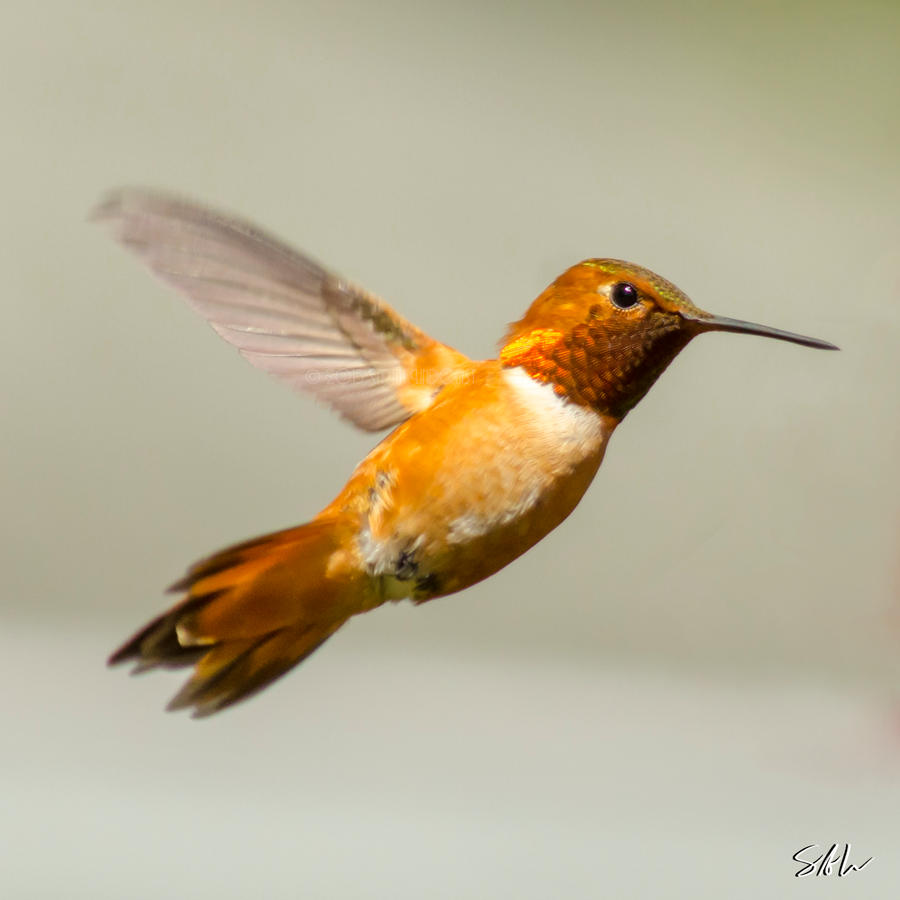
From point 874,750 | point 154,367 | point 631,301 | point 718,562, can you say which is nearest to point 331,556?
point 631,301

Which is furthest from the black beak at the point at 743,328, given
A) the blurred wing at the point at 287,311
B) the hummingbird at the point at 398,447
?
the blurred wing at the point at 287,311

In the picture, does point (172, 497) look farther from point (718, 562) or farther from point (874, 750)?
point (874, 750)

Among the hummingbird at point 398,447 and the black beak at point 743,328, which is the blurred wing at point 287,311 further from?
the black beak at point 743,328

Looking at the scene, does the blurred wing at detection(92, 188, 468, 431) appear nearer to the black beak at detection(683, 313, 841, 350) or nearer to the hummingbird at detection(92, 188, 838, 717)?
the hummingbird at detection(92, 188, 838, 717)

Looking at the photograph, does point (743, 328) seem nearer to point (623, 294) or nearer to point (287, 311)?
point (623, 294)

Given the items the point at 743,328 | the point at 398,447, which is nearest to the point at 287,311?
the point at 398,447

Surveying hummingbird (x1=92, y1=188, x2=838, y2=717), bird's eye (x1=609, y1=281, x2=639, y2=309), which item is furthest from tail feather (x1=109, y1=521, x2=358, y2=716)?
bird's eye (x1=609, y1=281, x2=639, y2=309)
